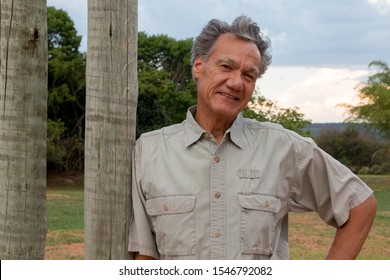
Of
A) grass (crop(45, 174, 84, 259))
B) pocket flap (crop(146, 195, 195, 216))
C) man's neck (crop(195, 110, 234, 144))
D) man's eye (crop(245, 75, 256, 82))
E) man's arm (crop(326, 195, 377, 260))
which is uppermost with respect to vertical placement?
man's eye (crop(245, 75, 256, 82))

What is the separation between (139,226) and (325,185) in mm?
831

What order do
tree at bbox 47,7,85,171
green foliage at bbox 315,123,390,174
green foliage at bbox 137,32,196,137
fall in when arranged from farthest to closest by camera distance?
1. green foliage at bbox 315,123,390,174
2. green foliage at bbox 137,32,196,137
3. tree at bbox 47,7,85,171

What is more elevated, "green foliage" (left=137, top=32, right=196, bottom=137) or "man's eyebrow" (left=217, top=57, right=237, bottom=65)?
"green foliage" (left=137, top=32, right=196, bottom=137)

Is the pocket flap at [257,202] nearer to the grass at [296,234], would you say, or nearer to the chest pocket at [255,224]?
the chest pocket at [255,224]

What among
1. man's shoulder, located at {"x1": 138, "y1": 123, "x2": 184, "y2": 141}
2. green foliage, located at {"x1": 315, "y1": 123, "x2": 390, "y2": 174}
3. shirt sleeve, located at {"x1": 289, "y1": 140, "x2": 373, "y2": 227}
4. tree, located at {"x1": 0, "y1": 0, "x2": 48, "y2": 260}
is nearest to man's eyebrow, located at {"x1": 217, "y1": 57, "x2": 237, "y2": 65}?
man's shoulder, located at {"x1": 138, "y1": 123, "x2": 184, "y2": 141}

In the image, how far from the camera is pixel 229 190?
9.83ft

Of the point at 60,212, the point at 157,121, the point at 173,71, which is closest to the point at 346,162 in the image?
the point at 173,71

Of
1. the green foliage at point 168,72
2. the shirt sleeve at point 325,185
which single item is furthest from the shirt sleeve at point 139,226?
the green foliage at point 168,72

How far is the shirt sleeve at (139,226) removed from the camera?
121 inches

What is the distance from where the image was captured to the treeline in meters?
32.4

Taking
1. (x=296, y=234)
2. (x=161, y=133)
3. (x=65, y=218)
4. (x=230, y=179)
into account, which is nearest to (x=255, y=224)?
(x=230, y=179)

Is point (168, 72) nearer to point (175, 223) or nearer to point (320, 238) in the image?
point (320, 238)

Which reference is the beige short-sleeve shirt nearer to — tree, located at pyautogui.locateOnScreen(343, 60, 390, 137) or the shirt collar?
the shirt collar

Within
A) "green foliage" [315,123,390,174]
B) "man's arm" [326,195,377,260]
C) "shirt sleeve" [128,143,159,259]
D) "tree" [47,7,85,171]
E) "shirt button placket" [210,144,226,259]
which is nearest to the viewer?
"shirt button placket" [210,144,226,259]
